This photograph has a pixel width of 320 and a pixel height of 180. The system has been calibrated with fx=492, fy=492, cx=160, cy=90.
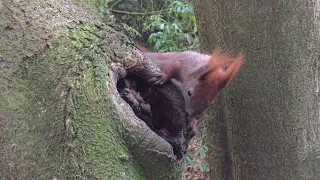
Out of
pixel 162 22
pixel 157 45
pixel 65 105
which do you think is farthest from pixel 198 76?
pixel 162 22

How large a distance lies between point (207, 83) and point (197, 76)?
0.38ft

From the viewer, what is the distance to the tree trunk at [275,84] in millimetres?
2023

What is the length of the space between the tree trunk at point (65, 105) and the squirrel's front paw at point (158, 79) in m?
0.15

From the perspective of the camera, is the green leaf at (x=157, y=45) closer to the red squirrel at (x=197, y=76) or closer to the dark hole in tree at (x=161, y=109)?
the red squirrel at (x=197, y=76)

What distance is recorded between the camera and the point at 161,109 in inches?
62.6

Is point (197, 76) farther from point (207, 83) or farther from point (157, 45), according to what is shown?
point (157, 45)

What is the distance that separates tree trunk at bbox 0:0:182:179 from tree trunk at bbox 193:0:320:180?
82 centimetres

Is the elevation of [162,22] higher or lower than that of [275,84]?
lower

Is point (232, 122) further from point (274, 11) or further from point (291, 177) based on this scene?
point (274, 11)

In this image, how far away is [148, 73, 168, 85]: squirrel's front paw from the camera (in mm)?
1536

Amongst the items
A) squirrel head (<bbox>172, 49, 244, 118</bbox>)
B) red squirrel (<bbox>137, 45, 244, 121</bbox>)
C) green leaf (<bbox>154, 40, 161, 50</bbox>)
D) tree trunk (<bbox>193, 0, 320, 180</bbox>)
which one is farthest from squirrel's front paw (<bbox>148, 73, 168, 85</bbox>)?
green leaf (<bbox>154, 40, 161, 50</bbox>)

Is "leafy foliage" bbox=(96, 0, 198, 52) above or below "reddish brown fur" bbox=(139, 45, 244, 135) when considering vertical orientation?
below

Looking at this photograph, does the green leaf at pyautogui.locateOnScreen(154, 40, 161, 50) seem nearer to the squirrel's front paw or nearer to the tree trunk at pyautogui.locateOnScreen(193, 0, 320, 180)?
the tree trunk at pyautogui.locateOnScreen(193, 0, 320, 180)

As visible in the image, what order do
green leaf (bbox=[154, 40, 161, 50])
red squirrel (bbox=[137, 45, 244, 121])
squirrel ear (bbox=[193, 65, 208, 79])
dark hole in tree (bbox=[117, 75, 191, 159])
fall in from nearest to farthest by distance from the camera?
dark hole in tree (bbox=[117, 75, 191, 159])
red squirrel (bbox=[137, 45, 244, 121])
squirrel ear (bbox=[193, 65, 208, 79])
green leaf (bbox=[154, 40, 161, 50])
